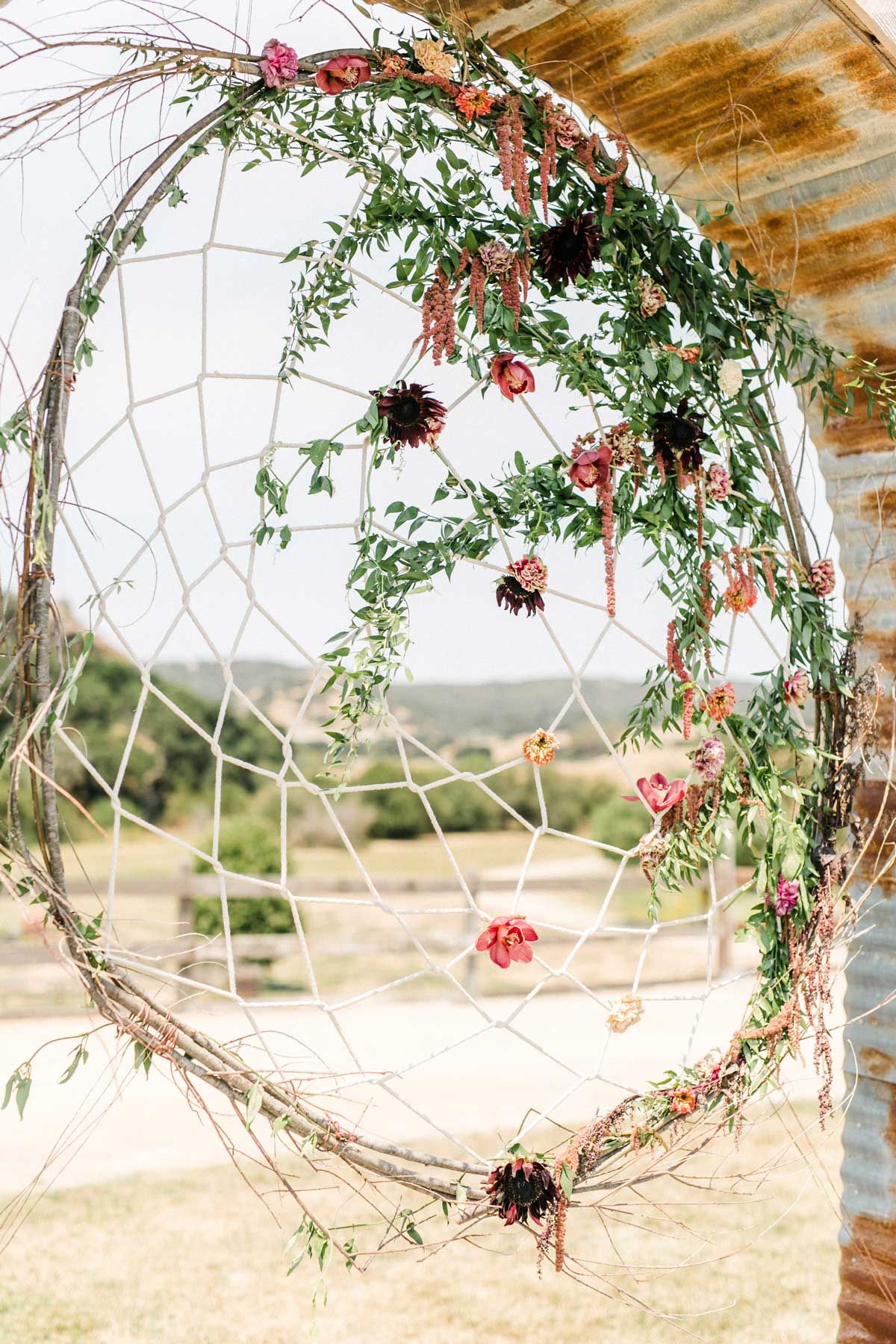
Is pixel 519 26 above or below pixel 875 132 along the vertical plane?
above

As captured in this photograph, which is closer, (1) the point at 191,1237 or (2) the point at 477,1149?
(1) the point at 191,1237

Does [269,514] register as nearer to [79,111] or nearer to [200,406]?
[200,406]

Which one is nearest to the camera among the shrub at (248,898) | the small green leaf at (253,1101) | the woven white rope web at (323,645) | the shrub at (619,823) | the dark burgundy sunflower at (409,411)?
the small green leaf at (253,1101)

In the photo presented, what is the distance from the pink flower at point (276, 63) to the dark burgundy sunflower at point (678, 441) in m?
0.60

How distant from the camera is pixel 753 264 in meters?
1.74

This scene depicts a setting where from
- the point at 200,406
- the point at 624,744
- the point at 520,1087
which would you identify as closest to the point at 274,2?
the point at 200,406

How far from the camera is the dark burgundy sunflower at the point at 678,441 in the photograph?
1497 mm

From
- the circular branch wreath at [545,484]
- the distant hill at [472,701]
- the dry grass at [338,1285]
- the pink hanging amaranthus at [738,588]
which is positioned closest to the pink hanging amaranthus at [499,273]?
the circular branch wreath at [545,484]

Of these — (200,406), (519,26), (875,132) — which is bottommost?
(200,406)

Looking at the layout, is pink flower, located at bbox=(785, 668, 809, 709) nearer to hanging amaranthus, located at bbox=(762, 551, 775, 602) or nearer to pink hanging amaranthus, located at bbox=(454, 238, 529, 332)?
hanging amaranthus, located at bbox=(762, 551, 775, 602)

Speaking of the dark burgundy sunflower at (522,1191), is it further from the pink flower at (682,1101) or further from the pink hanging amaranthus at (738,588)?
the pink hanging amaranthus at (738,588)

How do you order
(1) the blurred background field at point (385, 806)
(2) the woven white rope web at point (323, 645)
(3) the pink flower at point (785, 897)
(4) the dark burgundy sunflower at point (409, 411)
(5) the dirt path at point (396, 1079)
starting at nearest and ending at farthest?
(2) the woven white rope web at point (323, 645), (4) the dark burgundy sunflower at point (409, 411), (3) the pink flower at point (785, 897), (5) the dirt path at point (396, 1079), (1) the blurred background field at point (385, 806)

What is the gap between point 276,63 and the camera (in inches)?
48.8

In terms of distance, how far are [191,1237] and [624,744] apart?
242 centimetres
